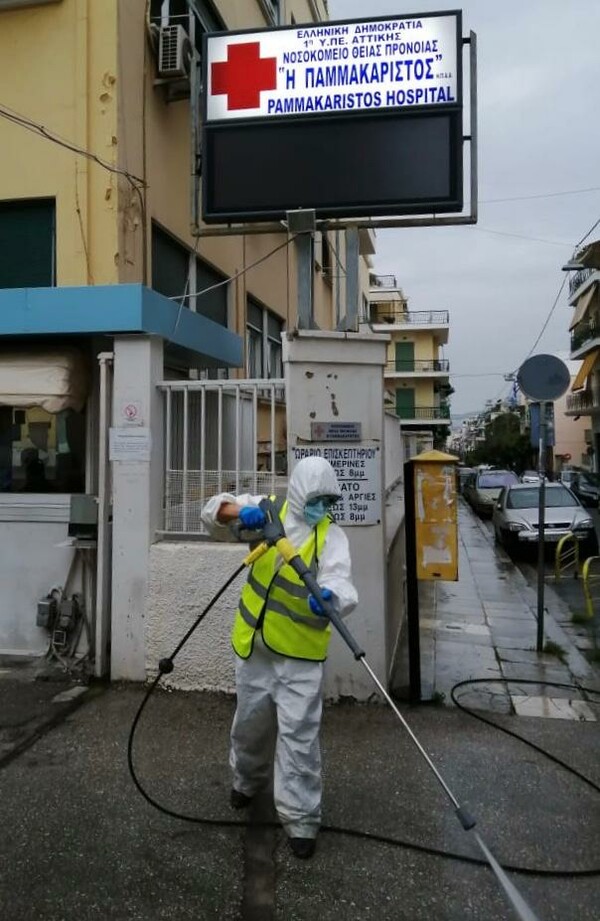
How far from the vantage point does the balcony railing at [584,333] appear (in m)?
36.6

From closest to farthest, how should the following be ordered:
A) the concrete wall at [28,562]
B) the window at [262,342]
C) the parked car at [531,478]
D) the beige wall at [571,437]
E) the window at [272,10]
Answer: the concrete wall at [28,562]
the window at [262,342]
the window at [272,10]
the parked car at [531,478]
the beige wall at [571,437]

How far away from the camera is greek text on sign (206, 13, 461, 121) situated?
5.61m

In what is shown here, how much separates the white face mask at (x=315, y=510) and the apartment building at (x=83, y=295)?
1.89m

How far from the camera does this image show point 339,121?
5.62 m

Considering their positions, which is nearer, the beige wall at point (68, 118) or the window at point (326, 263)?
the beige wall at point (68, 118)

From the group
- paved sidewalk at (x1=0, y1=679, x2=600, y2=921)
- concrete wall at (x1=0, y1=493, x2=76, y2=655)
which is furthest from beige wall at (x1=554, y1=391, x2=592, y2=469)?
paved sidewalk at (x1=0, y1=679, x2=600, y2=921)

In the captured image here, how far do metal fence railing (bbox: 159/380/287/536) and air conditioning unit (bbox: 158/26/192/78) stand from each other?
3.02 metres

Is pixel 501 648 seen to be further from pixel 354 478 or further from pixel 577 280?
pixel 577 280

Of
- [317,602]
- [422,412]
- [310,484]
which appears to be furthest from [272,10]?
[422,412]

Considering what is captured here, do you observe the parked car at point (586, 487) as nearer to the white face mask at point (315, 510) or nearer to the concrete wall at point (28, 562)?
the concrete wall at point (28, 562)

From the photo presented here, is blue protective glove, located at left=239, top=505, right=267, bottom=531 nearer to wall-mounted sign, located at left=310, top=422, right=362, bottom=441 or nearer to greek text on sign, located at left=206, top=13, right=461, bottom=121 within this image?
wall-mounted sign, located at left=310, top=422, right=362, bottom=441

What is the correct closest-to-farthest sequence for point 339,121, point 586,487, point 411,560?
point 411,560 < point 339,121 < point 586,487

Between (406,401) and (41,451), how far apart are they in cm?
4384

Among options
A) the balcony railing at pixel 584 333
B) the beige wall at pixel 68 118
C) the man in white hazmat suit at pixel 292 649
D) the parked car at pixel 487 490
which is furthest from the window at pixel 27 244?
the balcony railing at pixel 584 333
